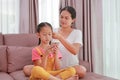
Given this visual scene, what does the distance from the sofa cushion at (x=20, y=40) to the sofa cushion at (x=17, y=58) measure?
0.15 metres

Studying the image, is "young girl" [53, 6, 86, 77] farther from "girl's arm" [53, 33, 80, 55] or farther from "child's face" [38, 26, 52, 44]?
"child's face" [38, 26, 52, 44]

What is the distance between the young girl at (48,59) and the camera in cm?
211

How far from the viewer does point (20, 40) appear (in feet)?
10.3

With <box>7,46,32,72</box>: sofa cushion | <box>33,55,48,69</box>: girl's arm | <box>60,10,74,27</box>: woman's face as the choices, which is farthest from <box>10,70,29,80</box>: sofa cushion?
<box>60,10,74,27</box>: woman's face

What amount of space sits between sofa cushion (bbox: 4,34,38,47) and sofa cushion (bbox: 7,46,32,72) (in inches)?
6.0

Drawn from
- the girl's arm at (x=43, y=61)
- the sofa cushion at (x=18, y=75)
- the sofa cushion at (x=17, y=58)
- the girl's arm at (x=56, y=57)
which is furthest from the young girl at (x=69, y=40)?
the sofa cushion at (x=17, y=58)

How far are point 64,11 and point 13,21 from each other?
1363mm

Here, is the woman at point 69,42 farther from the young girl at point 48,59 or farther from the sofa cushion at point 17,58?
the sofa cushion at point 17,58

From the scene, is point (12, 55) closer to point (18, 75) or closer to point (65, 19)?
point (18, 75)

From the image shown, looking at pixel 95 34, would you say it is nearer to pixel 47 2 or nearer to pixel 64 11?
pixel 47 2

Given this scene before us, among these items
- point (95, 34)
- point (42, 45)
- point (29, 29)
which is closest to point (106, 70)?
point (95, 34)

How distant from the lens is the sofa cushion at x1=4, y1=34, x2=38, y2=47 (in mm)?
3101

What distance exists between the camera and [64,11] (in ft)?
8.15

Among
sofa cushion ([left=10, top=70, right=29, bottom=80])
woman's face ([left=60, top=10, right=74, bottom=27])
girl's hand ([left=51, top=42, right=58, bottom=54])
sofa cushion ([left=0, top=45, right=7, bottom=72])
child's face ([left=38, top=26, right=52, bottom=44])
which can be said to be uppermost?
woman's face ([left=60, top=10, right=74, bottom=27])
